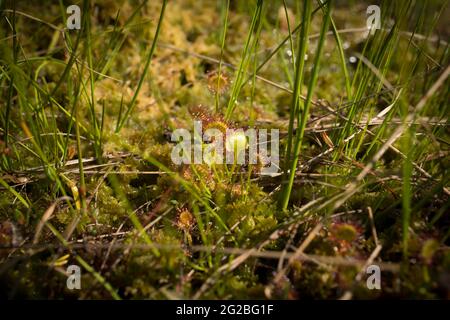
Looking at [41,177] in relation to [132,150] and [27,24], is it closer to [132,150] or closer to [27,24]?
[132,150]

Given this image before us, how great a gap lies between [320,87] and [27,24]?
1677mm

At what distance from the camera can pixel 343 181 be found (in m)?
1.21

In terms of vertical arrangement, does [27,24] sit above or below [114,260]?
above

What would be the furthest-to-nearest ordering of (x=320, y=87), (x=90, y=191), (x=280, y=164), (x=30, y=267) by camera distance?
1. (x=320, y=87)
2. (x=280, y=164)
3. (x=90, y=191)
4. (x=30, y=267)

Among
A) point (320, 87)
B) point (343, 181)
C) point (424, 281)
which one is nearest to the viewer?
point (424, 281)

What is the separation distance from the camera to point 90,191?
1.33 m

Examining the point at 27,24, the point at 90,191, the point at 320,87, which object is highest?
the point at 27,24

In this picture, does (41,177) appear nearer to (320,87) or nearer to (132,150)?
(132,150)

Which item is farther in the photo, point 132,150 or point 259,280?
point 132,150

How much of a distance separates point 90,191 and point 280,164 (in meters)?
0.71
